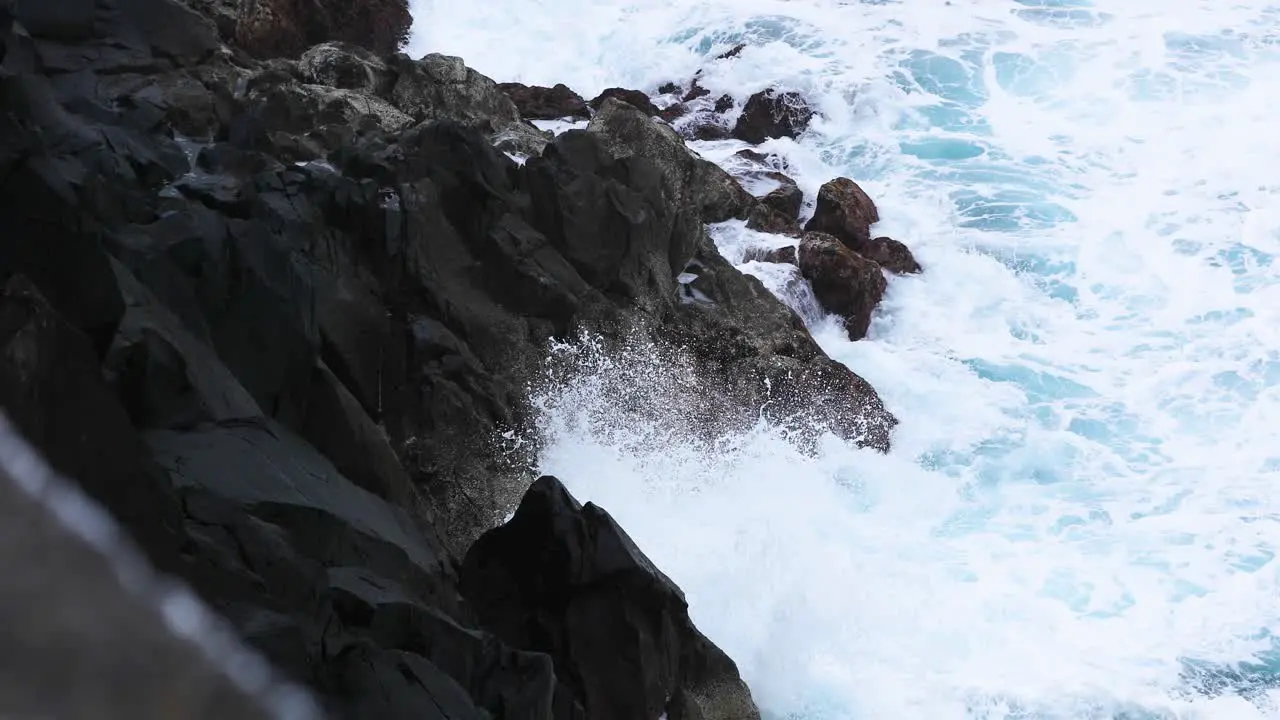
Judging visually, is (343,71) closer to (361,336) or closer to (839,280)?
(839,280)

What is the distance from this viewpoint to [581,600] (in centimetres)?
747

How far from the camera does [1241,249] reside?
19172 mm

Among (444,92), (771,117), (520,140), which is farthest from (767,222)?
(771,117)

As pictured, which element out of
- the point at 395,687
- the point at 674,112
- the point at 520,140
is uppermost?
the point at 674,112

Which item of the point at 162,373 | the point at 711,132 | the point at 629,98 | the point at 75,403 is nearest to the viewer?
the point at 75,403

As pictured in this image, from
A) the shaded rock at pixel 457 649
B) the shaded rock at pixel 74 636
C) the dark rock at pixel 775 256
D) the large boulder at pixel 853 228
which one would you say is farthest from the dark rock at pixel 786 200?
the shaded rock at pixel 74 636

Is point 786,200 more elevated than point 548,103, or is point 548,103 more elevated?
point 548,103

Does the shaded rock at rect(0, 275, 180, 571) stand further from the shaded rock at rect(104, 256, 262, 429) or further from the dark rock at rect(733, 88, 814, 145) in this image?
the dark rock at rect(733, 88, 814, 145)

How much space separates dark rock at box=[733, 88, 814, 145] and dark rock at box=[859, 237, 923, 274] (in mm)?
4186

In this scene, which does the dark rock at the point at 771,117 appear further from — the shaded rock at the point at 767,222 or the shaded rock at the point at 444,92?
the shaded rock at the point at 444,92

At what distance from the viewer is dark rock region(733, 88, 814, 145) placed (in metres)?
22.0

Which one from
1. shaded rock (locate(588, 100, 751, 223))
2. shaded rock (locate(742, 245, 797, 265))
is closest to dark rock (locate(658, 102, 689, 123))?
shaded rock (locate(588, 100, 751, 223))

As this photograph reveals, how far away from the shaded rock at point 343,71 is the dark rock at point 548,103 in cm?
478

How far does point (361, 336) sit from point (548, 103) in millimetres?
11945
